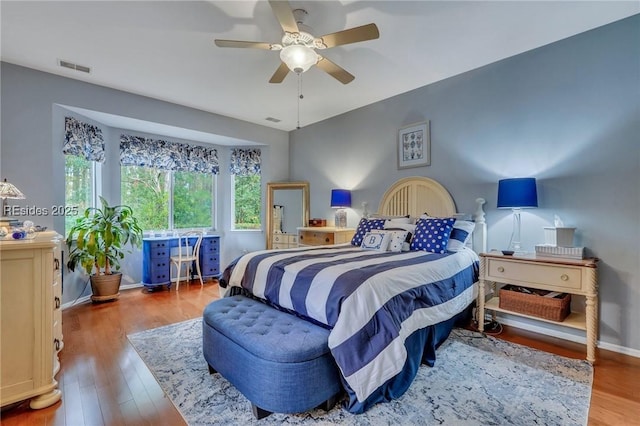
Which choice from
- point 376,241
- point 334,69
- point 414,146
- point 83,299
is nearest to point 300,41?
point 334,69

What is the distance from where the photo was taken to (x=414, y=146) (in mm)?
3959

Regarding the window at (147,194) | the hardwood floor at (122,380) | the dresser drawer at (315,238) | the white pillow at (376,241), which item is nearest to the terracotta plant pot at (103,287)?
the hardwood floor at (122,380)

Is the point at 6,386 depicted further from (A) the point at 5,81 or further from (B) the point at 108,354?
(A) the point at 5,81

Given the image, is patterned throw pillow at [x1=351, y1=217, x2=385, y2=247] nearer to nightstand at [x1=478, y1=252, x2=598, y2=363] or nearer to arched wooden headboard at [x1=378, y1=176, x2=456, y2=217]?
arched wooden headboard at [x1=378, y1=176, x2=456, y2=217]

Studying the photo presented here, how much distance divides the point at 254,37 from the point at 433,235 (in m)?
2.53

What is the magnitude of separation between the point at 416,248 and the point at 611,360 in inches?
67.3

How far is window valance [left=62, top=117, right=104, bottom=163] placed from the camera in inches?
148

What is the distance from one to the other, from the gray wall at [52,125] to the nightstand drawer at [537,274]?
4391mm

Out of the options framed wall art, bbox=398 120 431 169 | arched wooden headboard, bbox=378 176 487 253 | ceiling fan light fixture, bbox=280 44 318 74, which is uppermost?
ceiling fan light fixture, bbox=280 44 318 74

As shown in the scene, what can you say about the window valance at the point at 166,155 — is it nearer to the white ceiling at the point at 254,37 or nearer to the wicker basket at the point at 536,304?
the white ceiling at the point at 254,37

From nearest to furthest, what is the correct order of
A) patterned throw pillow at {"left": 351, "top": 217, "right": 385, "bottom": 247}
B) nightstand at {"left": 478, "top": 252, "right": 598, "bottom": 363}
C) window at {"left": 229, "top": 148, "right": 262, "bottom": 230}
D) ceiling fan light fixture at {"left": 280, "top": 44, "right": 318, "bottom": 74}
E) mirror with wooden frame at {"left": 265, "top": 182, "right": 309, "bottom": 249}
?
ceiling fan light fixture at {"left": 280, "top": 44, "right": 318, "bottom": 74}
nightstand at {"left": 478, "top": 252, "right": 598, "bottom": 363}
patterned throw pillow at {"left": 351, "top": 217, "right": 385, "bottom": 247}
mirror with wooden frame at {"left": 265, "top": 182, "right": 309, "bottom": 249}
window at {"left": 229, "top": 148, "right": 262, "bottom": 230}

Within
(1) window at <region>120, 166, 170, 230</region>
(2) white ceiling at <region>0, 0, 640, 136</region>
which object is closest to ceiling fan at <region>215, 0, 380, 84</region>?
(2) white ceiling at <region>0, 0, 640, 136</region>

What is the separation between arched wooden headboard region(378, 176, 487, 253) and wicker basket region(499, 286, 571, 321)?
0.63 meters

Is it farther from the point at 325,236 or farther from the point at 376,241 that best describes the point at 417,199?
the point at 325,236
